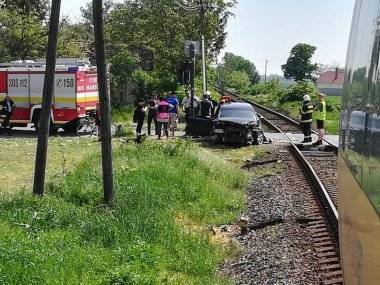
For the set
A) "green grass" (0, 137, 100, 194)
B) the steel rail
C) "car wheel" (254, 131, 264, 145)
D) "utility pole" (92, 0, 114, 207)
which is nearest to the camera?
the steel rail

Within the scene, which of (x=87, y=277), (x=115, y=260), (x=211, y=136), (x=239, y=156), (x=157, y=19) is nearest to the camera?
(x=87, y=277)

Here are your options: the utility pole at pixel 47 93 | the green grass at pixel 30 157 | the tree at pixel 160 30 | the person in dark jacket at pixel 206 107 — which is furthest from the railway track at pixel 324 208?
the tree at pixel 160 30

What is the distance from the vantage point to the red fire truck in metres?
25.8

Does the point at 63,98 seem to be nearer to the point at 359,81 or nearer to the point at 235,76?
the point at 359,81

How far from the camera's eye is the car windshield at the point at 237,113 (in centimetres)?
2361

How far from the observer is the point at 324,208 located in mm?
11469

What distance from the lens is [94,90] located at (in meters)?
27.1

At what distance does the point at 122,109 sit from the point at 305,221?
27.8 metres

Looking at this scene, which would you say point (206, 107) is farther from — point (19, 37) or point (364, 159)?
point (364, 159)

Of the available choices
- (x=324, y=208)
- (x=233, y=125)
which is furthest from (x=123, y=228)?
(x=233, y=125)

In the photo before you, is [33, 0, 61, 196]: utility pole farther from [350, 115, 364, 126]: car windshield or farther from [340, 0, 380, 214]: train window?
[350, 115, 364, 126]: car windshield

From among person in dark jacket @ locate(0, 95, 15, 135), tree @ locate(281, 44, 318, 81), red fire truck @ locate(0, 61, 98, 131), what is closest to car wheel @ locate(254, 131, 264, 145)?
red fire truck @ locate(0, 61, 98, 131)

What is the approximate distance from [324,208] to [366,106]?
760 centimetres

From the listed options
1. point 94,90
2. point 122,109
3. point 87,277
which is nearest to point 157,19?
point 122,109
